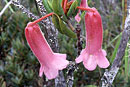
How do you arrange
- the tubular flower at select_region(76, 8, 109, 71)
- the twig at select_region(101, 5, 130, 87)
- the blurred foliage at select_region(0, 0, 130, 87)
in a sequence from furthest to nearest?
1. the blurred foliage at select_region(0, 0, 130, 87)
2. the twig at select_region(101, 5, 130, 87)
3. the tubular flower at select_region(76, 8, 109, 71)

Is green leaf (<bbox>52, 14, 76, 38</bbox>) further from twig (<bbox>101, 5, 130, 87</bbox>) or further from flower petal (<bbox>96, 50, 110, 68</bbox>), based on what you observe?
twig (<bbox>101, 5, 130, 87</bbox>)

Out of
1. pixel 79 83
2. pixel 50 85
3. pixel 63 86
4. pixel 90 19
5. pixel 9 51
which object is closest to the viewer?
pixel 90 19

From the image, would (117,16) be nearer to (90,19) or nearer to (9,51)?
(9,51)

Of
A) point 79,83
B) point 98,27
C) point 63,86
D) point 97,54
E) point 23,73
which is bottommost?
point 79,83

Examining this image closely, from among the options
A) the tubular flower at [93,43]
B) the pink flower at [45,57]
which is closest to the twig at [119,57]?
the tubular flower at [93,43]

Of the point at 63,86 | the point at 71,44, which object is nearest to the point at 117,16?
the point at 71,44

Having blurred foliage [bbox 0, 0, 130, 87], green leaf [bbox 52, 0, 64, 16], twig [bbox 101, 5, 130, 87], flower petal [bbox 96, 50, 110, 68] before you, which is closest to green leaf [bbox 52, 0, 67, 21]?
green leaf [bbox 52, 0, 64, 16]
